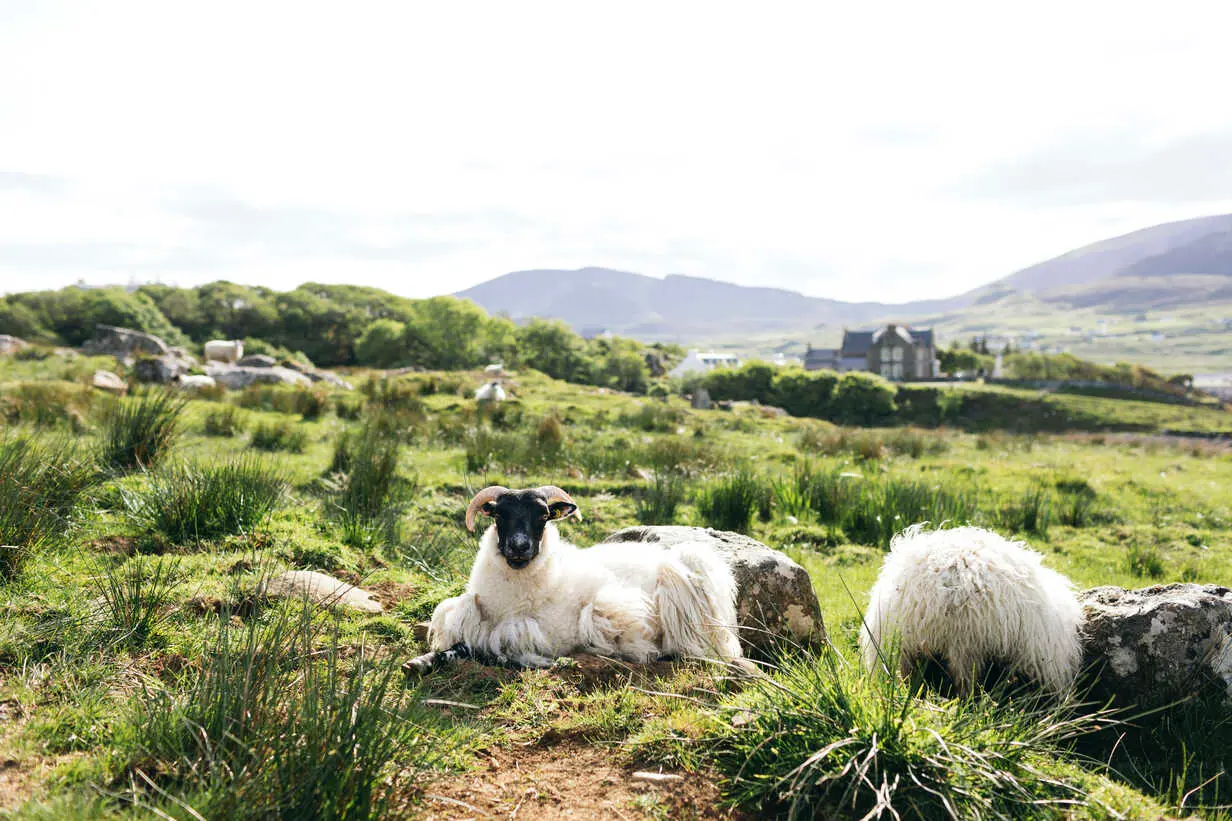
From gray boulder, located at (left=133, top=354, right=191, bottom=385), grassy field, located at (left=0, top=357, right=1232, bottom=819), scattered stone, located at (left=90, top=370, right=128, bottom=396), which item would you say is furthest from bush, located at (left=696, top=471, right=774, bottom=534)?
gray boulder, located at (left=133, top=354, right=191, bottom=385)

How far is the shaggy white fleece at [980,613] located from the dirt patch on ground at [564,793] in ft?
5.84

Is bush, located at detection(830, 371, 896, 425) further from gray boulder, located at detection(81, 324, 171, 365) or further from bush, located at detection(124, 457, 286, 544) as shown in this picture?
bush, located at detection(124, 457, 286, 544)

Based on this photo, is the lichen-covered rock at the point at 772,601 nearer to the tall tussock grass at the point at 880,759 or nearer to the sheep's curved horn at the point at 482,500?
the sheep's curved horn at the point at 482,500

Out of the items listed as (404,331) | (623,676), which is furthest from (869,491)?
(404,331)

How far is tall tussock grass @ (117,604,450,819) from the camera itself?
2.79 meters

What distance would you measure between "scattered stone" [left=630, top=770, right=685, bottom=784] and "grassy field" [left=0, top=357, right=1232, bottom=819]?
1.3 inches

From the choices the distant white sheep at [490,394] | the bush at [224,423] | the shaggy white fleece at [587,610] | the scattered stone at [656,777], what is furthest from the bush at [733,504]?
the distant white sheep at [490,394]

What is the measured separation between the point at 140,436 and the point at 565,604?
663cm

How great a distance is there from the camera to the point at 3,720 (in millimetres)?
3521

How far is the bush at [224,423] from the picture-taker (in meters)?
14.4

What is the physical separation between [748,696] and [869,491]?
7.60 metres

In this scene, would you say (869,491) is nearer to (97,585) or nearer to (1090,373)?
(97,585)

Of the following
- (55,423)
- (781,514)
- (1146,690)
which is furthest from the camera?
(55,423)

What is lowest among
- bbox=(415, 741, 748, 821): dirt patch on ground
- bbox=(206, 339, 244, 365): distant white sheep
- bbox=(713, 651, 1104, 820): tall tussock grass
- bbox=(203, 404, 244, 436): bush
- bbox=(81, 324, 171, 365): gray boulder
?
bbox=(415, 741, 748, 821): dirt patch on ground
